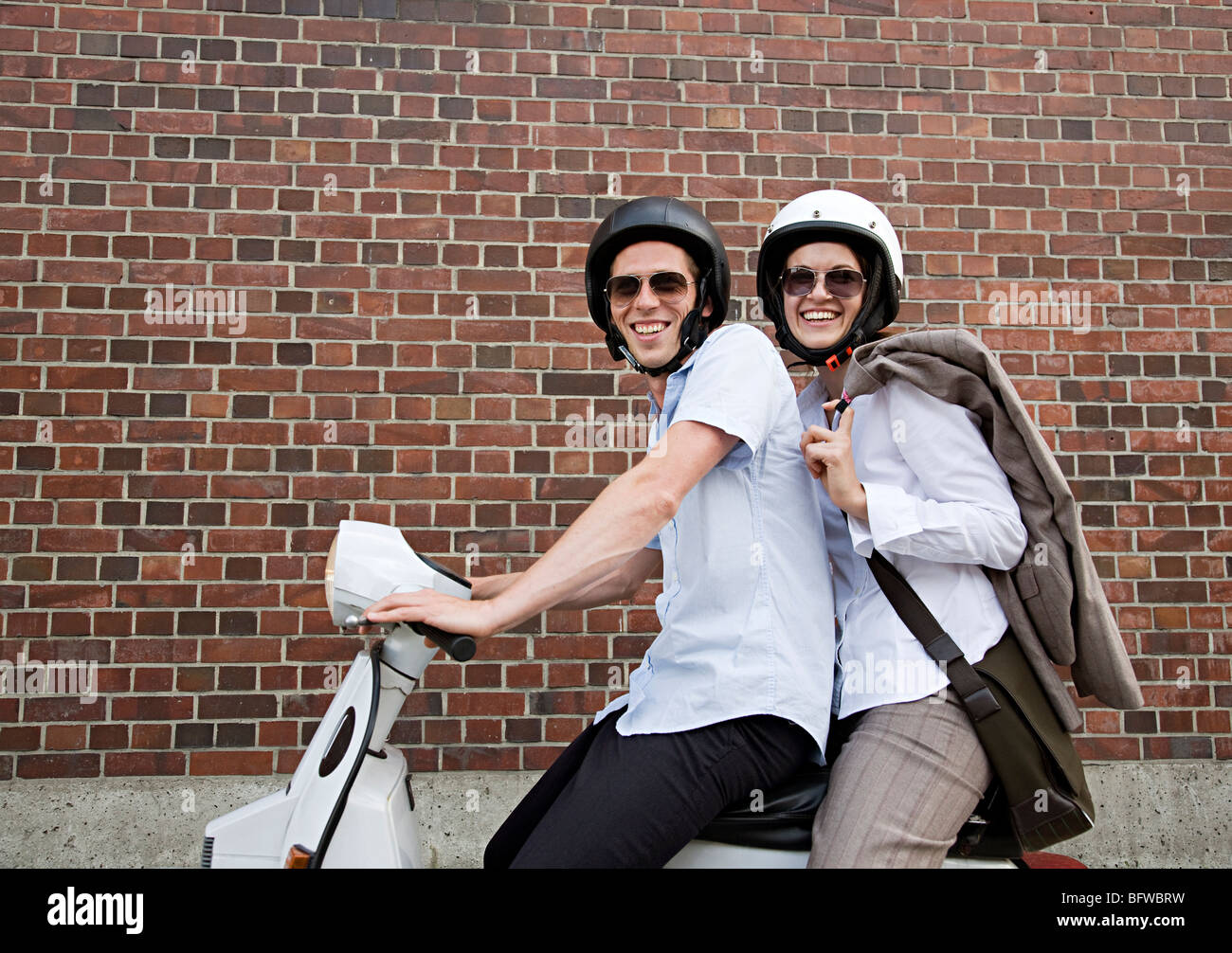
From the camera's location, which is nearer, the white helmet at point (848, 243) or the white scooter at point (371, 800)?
the white scooter at point (371, 800)

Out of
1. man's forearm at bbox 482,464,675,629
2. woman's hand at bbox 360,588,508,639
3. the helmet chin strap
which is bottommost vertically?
woman's hand at bbox 360,588,508,639

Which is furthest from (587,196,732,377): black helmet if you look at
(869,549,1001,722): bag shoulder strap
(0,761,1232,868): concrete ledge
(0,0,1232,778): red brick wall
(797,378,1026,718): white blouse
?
(0,761,1232,868): concrete ledge

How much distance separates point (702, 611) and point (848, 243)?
99 centimetres

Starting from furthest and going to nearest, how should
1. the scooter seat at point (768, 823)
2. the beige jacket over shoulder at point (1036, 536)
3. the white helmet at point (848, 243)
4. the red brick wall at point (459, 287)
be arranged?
the red brick wall at point (459, 287) < the white helmet at point (848, 243) < the beige jacket over shoulder at point (1036, 536) < the scooter seat at point (768, 823)

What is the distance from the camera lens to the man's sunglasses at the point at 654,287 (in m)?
2.09

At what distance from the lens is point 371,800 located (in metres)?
1.76

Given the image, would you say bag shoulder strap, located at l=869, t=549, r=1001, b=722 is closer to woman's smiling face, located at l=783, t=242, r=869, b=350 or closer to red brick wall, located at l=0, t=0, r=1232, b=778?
woman's smiling face, located at l=783, t=242, r=869, b=350

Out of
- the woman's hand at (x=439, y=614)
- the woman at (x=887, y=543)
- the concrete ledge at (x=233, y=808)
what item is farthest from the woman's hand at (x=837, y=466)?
the concrete ledge at (x=233, y=808)

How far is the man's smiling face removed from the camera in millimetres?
2098

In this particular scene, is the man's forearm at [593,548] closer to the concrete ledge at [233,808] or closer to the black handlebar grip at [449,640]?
the black handlebar grip at [449,640]

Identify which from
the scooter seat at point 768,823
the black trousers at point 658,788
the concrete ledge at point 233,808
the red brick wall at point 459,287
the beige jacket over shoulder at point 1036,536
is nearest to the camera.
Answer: the black trousers at point 658,788

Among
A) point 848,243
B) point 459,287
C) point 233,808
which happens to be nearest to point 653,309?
point 848,243

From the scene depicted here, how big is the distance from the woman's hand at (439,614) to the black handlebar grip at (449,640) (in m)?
0.01
